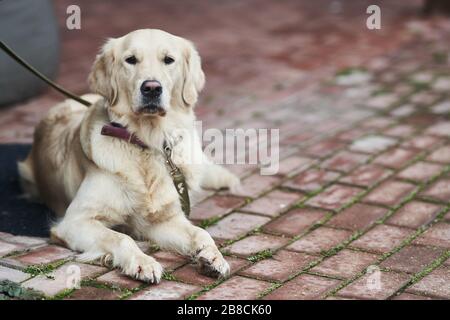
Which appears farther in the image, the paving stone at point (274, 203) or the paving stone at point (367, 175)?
the paving stone at point (367, 175)

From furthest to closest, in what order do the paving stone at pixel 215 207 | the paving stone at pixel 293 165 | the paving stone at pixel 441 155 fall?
the paving stone at pixel 441 155
the paving stone at pixel 293 165
the paving stone at pixel 215 207

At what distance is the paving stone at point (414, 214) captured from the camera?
14.5 ft

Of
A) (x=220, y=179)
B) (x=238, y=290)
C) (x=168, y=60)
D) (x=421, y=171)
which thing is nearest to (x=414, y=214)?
(x=421, y=171)

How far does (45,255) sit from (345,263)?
146 centimetres

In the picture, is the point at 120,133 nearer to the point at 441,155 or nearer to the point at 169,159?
→ the point at 169,159

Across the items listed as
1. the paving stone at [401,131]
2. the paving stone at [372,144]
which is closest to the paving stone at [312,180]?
the paving stone at [372,144]

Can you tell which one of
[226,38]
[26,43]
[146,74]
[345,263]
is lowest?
[345,263]

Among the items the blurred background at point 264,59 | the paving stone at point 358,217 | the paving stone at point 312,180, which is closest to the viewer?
the paving stone at point 358,217

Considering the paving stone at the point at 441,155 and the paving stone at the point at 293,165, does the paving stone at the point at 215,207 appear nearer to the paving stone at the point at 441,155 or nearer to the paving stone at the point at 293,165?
the paving stone at the point at 293,165

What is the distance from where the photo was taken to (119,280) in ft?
11.9

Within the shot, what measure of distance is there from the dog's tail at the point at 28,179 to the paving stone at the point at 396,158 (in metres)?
2.23

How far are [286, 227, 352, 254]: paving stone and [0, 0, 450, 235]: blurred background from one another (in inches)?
41.2

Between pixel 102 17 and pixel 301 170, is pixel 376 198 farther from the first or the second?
pixel 102 17

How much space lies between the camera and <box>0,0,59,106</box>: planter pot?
253 inches
